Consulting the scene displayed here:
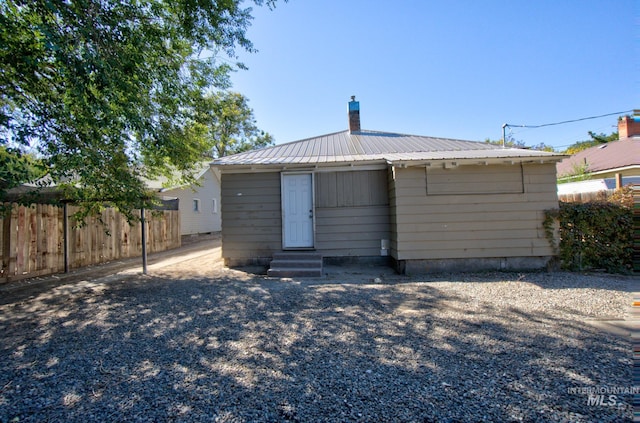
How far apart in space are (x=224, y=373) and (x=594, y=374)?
123 inches

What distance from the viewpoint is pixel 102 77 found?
13.1 feet

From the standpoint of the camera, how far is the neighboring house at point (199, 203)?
1573cm

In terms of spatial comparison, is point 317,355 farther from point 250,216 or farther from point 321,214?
point 250,216

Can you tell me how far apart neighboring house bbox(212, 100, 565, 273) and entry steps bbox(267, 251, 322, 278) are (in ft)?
1.24

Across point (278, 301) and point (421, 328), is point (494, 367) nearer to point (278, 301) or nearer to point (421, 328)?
point (421, 328)

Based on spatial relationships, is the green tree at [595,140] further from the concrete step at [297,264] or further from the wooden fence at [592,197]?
the concrete step at [297,264]

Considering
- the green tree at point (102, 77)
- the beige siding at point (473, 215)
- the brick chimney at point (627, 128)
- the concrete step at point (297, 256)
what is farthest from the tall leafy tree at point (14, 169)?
A: the brick chimney at point (627, 128)

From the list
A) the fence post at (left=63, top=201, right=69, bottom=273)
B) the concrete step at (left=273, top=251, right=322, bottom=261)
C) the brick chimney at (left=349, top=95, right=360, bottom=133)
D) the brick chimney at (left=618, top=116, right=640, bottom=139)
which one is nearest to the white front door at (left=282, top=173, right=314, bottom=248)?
the concrete step at (left=273, top=251, right=322, bottom=261)

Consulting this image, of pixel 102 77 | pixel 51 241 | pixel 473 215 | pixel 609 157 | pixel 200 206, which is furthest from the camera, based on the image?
pixel 200 206

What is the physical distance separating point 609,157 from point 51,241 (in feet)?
72.7

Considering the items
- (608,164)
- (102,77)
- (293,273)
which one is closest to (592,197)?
(293,273)

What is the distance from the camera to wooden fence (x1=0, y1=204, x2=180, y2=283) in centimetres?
630

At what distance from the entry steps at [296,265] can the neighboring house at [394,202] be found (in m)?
0.38

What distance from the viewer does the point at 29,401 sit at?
236 cm
